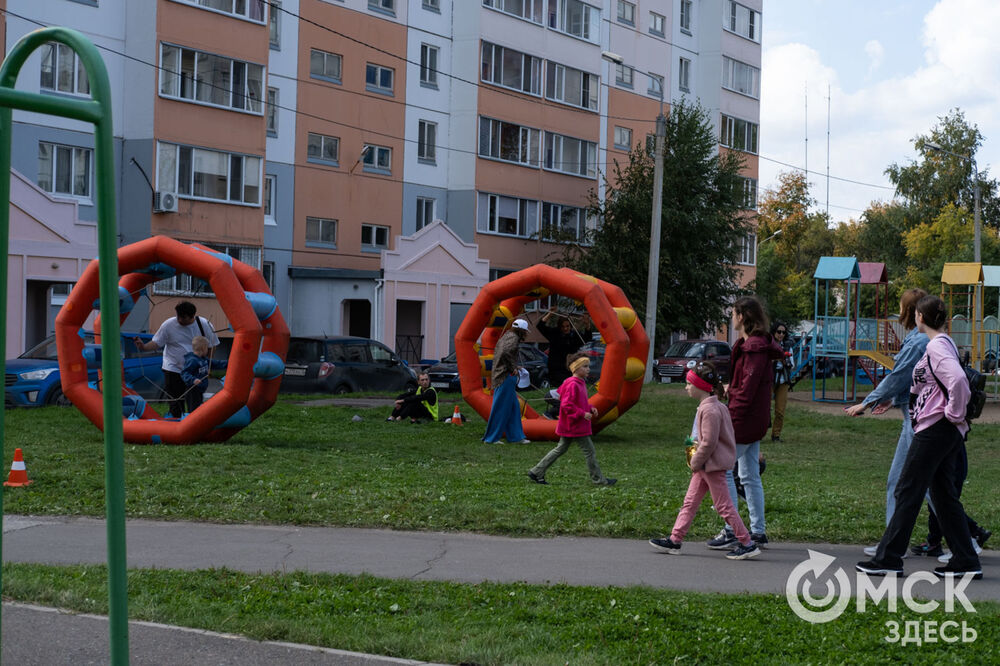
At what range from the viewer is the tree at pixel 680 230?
42.7 m

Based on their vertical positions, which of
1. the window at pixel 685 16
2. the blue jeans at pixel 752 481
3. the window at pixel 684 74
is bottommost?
the blue jeans at pixel 752 481

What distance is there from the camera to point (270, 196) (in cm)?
3669

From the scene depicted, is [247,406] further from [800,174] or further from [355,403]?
[800,174]

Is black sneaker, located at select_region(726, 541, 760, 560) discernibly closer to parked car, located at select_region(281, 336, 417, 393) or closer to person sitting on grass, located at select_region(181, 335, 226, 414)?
person sitting on grass, located at select_region(181, 335, 226, 414)

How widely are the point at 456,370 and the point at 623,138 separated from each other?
852 inches

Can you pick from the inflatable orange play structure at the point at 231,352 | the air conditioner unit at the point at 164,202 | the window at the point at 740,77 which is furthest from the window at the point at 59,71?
the window at the point at 740,77

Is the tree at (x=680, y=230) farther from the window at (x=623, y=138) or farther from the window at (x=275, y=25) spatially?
the window at (x=275, y=25)

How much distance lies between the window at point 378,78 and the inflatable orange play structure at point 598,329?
2088cm

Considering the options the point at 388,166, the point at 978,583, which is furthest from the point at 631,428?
the point at 388,166

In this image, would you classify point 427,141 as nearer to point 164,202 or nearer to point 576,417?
point 164,202

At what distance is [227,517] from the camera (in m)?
9.94

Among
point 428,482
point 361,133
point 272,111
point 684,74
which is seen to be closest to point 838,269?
point 361,133

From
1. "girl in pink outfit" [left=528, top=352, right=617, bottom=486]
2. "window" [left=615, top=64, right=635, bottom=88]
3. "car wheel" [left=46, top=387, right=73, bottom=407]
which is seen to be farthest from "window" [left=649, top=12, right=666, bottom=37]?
"girl in pink outfit" [left=528, top=352, right=617, bottom=486]

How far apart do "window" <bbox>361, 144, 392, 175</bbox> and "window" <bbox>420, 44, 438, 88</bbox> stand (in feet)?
10.5
